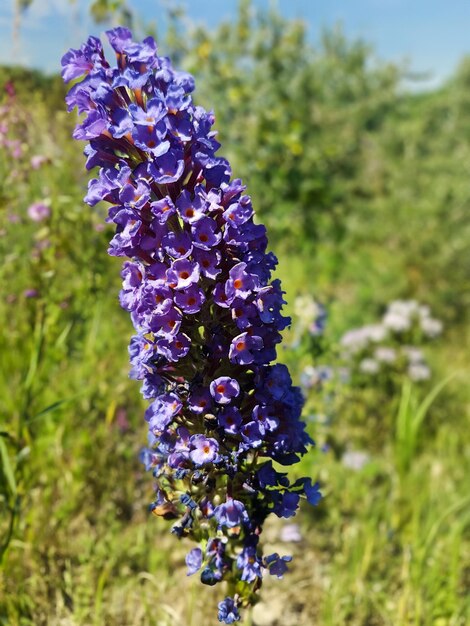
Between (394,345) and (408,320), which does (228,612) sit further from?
(408,320)

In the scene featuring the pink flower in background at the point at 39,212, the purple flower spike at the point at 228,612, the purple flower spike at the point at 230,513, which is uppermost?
the pink flower in background at the point at 39,212

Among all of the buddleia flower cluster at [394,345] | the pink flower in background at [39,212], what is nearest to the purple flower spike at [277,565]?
the pink flower in background at [39,212]

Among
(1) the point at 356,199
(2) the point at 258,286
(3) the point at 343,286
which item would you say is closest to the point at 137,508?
(2) the point at 258,286

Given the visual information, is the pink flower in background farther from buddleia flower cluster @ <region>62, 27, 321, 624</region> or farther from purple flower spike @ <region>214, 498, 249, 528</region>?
purple flower spike @ <region>214, 498, 249, 528</region>

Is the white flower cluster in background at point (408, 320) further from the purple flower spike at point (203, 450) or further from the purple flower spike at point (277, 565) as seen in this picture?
the purple flower spike at point (203, 450)

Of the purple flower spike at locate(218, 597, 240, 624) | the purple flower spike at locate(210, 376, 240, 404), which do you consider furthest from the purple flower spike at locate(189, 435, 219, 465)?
the purple flower spike at locate(218, 597, 240, 624)

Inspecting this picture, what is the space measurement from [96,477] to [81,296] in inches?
35.1

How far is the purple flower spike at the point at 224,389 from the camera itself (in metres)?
1.46

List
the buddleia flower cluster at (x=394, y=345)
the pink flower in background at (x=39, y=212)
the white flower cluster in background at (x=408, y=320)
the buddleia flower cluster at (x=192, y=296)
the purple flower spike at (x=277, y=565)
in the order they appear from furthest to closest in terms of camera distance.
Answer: the white flower cluster in background at (x=408, y=320) → the buddleia flower cluster at (x=394, y=345) → the pink flower in background at (x=39, y=212) → the purple flower spike at (x=277, y=565) → the buddleia flower cluster at (x=192, y=296)

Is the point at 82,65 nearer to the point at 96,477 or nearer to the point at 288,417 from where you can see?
the point at 288,417

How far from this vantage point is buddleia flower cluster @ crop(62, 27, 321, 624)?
142 centimetres

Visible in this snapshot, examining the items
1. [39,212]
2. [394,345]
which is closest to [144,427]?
[39,212]

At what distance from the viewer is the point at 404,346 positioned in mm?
4703

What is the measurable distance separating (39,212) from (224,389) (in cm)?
204
